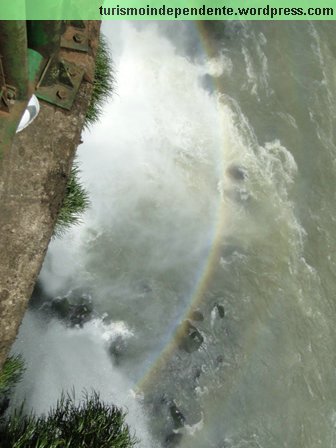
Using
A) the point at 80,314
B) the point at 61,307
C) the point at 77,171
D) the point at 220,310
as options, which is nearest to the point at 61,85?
the point at 77,171

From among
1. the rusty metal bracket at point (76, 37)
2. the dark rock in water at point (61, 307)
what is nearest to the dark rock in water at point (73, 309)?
the dark rock in water at point (61, 307)

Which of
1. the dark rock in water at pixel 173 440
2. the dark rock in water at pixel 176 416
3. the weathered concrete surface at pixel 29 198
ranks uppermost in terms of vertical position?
the weathered concrete surface at pixel 29 198

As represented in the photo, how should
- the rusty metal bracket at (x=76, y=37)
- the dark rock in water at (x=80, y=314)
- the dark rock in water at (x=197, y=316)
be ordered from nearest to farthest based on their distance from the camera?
the rusty metal bracket at (x=76, y=37) → the dark rock in water at (x=80, y=314) → the dark rock in water at (x=197, y=316)

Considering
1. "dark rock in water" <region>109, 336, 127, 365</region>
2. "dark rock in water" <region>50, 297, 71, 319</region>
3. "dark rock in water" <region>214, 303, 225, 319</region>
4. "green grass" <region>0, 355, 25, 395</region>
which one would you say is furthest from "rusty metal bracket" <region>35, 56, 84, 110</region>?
"dark rock in water" <region>214, 303, 225, 319</region>

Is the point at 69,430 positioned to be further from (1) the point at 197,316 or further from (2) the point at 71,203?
(1) the point at 197,316

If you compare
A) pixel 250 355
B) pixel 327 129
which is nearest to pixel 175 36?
pixel 327 129

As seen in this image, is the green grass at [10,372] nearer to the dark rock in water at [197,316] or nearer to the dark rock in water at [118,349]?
the dark rock in water at [118,349]
